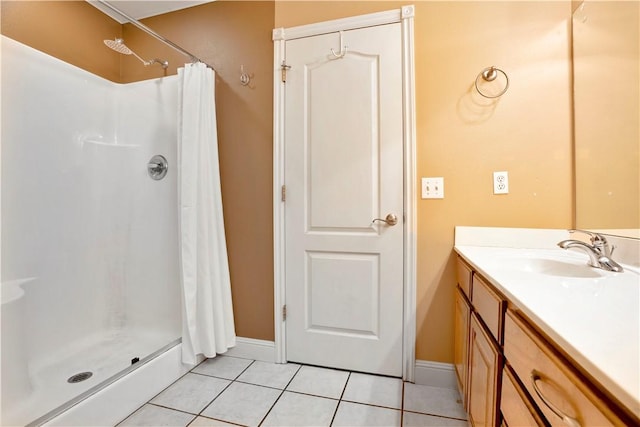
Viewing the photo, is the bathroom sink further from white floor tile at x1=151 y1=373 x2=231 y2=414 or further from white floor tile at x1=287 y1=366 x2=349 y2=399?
white floor tile at x1=151 y1=373 x2=231 y2=414

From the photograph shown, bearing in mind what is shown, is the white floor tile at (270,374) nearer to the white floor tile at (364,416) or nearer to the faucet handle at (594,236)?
the white floor tile at (364,416)

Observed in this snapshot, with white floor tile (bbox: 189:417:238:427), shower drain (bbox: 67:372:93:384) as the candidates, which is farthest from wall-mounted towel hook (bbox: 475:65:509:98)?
shower drain (bbox: 67:372:93:384)

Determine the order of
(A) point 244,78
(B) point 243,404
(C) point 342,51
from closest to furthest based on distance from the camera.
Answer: (B) point 243,404
(C) point 342,51
(A) point 244,78

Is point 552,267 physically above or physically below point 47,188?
below

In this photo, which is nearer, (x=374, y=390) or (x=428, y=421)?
(x=428, y=421)

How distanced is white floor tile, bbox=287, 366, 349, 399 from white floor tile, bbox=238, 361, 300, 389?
0.05m

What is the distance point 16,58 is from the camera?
4.79ft

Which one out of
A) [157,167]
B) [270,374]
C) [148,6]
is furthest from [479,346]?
[148,6]

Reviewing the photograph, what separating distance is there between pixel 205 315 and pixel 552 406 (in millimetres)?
1637

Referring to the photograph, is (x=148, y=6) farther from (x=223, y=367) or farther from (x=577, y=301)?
(x=577, y=301)

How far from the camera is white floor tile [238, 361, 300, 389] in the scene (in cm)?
159

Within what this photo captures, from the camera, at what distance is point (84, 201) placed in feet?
5.75

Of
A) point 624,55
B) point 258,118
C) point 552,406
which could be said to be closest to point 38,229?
point 258,118

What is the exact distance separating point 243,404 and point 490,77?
2142 mm
